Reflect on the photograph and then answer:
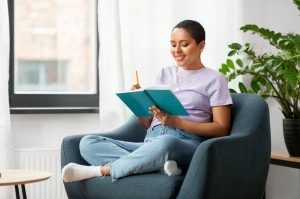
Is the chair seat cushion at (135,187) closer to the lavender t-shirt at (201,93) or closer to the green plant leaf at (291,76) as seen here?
the lavender t-shirt at (201,93)

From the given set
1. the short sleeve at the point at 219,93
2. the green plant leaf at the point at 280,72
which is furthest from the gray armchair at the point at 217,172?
the green plant leaf at the point at 280,72

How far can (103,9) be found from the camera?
2.84m

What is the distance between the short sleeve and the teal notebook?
0.21 m

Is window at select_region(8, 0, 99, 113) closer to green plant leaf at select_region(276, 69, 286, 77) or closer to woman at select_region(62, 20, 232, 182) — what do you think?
woman at select_region(62, 20, 232, 182)

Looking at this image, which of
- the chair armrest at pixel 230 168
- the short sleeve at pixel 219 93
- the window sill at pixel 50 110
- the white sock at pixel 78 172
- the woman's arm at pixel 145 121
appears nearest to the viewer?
the chair armrest at pixel 230 168

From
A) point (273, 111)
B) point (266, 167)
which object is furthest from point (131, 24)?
point (266, 167)

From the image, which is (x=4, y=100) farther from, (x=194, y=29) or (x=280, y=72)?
(x=280, y=72)

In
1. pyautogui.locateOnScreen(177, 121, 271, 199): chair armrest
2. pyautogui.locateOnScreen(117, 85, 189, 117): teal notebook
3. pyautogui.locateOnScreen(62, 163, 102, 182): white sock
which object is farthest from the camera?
pyautogui.locateOnScreen(62, 163, 102, 182): white sock

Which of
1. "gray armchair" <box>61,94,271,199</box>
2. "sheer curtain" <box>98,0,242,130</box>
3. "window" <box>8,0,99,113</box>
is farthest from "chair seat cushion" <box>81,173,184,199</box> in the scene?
"window" <box>8,0,99,113</box>

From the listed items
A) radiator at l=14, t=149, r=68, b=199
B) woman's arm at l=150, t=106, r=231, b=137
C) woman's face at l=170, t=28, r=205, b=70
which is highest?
woman's face at l=170, t=28, r=205, b=70

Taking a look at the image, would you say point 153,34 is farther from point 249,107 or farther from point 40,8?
point 249,107

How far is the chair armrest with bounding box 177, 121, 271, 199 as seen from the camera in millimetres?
1637

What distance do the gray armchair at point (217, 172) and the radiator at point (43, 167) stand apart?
2.47 feet

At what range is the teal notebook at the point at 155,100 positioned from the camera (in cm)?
177
